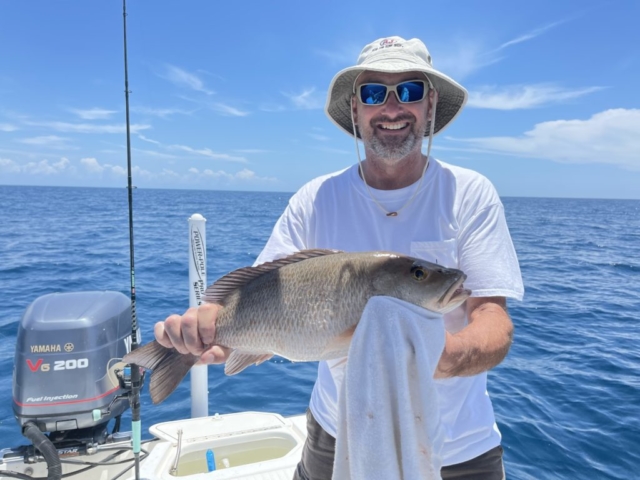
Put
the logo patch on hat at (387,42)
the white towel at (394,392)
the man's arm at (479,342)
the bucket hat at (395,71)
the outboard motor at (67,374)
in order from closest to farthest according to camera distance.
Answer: the white towel at (394,392) → the man's arm at (479,342) → the bucket hat at (395,71) → the logo patch on hat at (387,42) → the outboard motor at (67,374)

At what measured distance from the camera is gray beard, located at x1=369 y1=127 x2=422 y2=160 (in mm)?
2332

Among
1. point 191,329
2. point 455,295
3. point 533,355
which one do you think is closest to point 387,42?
point 455,295

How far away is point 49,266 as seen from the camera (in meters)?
16.5

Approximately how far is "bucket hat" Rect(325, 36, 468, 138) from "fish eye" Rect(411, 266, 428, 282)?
98 cm

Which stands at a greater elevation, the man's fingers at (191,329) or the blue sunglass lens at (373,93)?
the blue sunglass lens at (373,93)

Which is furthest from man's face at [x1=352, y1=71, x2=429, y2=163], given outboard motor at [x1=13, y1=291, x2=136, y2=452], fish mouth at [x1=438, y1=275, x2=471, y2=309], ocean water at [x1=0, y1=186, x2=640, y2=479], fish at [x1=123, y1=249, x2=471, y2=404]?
ocean water at [x1=0, y1=186, x2=640, y2=479]

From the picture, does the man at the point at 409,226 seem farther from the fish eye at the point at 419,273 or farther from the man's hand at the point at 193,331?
the fish eye at the point at 419,273

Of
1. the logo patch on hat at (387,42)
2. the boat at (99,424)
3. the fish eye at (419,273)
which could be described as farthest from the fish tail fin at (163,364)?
the logo patch on hat at (387,42)

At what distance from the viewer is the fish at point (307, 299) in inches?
76.5

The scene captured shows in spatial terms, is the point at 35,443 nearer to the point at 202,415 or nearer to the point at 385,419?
the point at 202,415

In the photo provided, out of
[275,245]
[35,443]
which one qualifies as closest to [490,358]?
[275,245]

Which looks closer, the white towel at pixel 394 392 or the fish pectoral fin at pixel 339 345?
the white towel at pixel 394 392

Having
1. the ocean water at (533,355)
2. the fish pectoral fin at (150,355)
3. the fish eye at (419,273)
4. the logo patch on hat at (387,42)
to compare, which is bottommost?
the ocean water at (533,355)

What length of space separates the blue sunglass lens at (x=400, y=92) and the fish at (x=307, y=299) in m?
0.85
